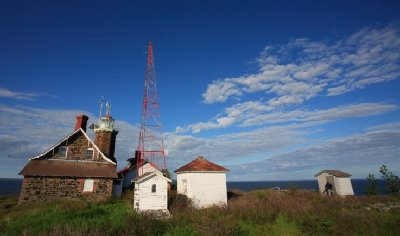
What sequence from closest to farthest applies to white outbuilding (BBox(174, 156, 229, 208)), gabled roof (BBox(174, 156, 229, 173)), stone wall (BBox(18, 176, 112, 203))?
white outbuilding (BBox(174, 156, 229, 208))
gabled roof (BBox(174, 156, 229, 173))
stone wall (BBox(18, 176, 112, 203))

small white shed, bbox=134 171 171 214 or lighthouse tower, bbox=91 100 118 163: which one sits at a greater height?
lighthouse tower, bbox=91 100 118 163

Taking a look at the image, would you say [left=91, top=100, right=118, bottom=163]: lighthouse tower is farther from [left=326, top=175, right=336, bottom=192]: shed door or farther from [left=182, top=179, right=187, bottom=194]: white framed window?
[left=326, top=175, right=336, bottom=192]: shed door

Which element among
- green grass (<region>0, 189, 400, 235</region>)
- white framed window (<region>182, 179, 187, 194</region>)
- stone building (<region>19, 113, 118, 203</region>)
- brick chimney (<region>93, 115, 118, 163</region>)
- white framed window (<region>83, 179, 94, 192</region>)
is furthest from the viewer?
brick chimney (<region>93, 115, 118, 163</region>)

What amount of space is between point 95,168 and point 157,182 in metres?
9.96

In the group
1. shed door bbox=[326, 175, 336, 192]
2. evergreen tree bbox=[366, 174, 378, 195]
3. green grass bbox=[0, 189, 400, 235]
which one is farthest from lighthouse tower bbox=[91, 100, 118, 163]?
evergreen tree bbox=[366, 174, 378, 195]

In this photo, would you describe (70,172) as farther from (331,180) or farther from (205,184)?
(331,180)

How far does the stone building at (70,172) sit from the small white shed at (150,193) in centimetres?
780

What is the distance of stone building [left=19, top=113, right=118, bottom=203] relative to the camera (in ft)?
78.6

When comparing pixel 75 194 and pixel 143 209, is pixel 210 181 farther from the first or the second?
pixel 75 194

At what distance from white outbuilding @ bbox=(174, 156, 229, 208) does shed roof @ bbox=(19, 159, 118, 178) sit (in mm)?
8653

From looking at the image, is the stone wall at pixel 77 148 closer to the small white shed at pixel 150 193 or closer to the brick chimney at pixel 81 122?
the brick chimney at pixel 81 122

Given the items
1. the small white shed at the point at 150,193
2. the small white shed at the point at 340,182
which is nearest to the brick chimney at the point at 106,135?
the small white shed at the point at 150,193

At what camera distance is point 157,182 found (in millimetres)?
20125

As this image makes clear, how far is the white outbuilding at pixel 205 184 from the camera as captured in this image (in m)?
22.4
